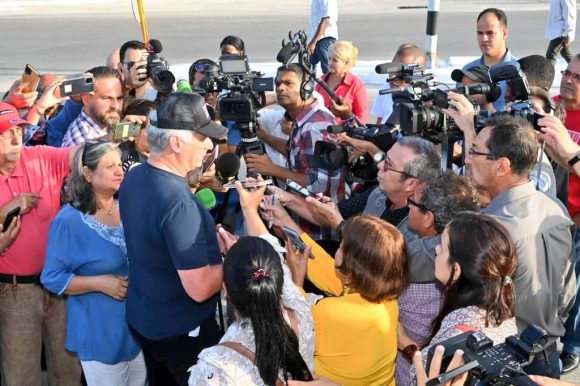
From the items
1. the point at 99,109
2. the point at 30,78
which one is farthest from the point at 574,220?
the point at 30,78

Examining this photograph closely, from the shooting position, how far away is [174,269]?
127 inches

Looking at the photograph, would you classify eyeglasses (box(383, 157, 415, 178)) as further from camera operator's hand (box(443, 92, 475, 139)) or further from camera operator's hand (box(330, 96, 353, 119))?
camera operator's hand (box(330, 96, 353, 119))

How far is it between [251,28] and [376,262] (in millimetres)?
14907

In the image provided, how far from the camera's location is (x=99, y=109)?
4.96 meters

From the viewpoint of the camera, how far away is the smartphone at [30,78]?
15.6 ft

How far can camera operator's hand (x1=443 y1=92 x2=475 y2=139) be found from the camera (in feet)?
12.9

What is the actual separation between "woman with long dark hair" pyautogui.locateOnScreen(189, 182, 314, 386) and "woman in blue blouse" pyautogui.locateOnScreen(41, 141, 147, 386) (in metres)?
1.20

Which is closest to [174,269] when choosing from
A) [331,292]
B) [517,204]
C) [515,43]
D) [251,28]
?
[331,292]

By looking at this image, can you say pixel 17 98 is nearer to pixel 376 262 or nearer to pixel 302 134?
pixel 302 134

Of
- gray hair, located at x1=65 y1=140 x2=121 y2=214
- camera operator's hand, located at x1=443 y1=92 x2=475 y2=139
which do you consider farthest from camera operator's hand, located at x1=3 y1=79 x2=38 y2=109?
camera operator's hand, located at x1=443 y1=92 x2=475 y2=139

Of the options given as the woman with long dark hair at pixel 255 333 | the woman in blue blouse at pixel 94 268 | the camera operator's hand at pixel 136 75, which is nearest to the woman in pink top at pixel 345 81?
the camera operator's hand at pixel 136 75

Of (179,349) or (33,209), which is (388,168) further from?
(33,209)

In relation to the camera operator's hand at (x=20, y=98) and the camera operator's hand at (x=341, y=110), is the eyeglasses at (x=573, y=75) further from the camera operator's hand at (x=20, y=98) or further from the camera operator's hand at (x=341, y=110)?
the camera operator's hand at (x=20, y=98)

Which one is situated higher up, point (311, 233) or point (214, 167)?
point (214, 167)
